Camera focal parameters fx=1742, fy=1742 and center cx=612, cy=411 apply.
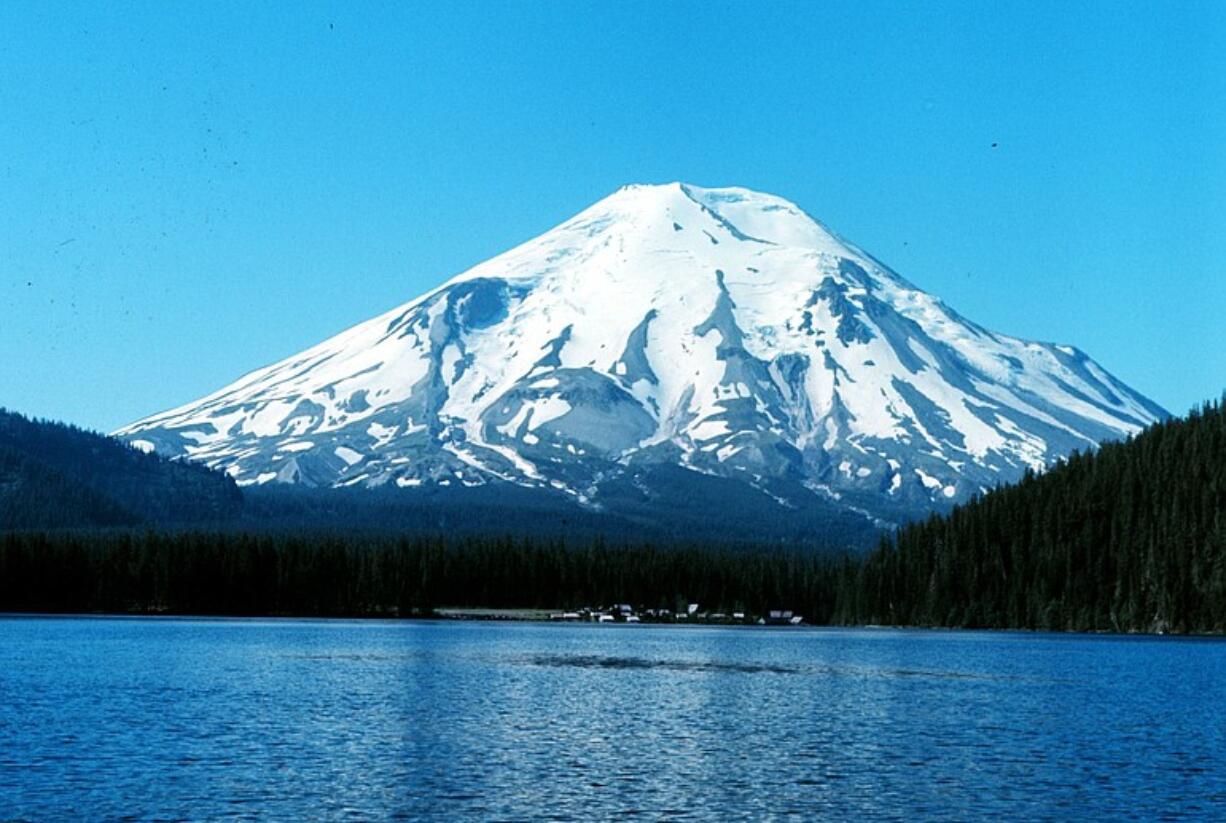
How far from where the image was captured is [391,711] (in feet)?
257

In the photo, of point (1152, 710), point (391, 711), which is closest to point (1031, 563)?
point (1152, 710)

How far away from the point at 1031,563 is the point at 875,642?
32.1 meters

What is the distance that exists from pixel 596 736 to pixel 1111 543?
119m

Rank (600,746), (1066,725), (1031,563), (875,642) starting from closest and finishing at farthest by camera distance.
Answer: (600,746) → (1066,725) → (875,642) → (1031,563)

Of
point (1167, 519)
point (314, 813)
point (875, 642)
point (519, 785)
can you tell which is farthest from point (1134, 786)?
point (1167, 519)

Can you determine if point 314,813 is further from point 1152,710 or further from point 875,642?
point 875,642

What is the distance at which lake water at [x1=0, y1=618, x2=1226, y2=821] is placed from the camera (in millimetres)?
51531

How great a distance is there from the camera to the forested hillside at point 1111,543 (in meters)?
168

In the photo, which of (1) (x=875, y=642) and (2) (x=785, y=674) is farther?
(1) (x=875, y=642)

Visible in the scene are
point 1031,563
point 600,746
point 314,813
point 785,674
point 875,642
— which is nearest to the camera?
point 314,813

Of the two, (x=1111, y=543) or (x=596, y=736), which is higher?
(x=1111, y=543)

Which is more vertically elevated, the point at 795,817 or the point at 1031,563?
the point at 1031,563

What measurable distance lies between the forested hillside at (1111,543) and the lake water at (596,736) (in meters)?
42.7

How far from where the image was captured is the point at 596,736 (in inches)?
2717
